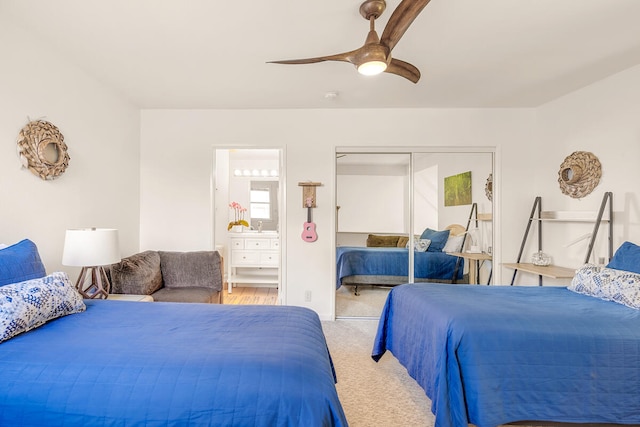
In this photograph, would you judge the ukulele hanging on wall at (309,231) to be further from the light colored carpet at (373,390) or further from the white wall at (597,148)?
the white wall at (597,148)

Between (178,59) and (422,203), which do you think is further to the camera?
(422,203)

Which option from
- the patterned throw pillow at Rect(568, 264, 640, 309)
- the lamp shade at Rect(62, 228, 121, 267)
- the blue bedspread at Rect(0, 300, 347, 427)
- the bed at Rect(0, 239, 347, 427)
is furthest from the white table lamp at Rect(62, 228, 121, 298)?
the patterned throw pillow at Rect(568, 264, 640, 309)

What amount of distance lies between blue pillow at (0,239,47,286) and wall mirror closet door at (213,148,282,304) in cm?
279

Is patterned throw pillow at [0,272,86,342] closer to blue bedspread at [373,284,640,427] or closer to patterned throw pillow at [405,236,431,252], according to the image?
blue bedspread at [373,284,640,427]

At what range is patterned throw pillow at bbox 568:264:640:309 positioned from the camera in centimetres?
195

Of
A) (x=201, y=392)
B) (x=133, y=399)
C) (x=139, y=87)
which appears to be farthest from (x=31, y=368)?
(x=139, y=87)

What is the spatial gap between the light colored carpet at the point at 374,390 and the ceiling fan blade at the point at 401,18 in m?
2.16

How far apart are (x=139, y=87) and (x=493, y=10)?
3023mm

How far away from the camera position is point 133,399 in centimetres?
107

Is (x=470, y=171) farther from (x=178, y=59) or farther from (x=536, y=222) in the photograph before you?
(x=178, y=59)

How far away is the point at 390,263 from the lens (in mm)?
3830

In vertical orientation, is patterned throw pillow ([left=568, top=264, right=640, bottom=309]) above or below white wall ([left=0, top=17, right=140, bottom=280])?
below

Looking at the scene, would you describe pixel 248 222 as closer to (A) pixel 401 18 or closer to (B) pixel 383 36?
(B) pixel 383 36

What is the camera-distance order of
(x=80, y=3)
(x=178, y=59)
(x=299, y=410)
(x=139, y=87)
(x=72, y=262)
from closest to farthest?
1. (x=299, y=410)
2. (x=80, y=3)
3. (x=72, y=262)
4. (x=178, y=59)
5. (x=139, y=87)
